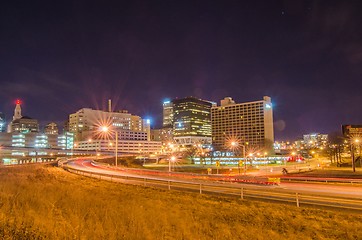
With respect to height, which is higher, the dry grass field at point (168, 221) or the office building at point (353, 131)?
the office building at point (353, 131)

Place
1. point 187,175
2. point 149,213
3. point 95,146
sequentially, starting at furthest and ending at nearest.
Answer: point 95,146, point 187,175, point 149,213

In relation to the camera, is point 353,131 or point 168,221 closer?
point 168,221

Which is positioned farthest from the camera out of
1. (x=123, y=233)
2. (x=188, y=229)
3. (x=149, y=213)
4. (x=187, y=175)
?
(x=187, y=175)

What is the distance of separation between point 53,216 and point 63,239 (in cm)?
499

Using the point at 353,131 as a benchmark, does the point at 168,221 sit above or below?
below

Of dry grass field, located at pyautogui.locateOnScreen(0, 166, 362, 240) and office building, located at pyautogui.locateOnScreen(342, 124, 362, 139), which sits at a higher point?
office building, located at pyautogui.locateOnScreen(342, 124, 362, 139)

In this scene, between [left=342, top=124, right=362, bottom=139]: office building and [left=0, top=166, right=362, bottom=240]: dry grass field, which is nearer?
[left=0, top=166, right=362, bottom=240]: dry grass field

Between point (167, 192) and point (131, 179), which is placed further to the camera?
point (131, 179)

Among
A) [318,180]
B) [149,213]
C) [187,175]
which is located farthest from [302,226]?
[187,175]

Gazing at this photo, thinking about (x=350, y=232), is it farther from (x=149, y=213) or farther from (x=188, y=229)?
(x=149, y=213)

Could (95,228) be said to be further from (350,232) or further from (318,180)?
(318,180)

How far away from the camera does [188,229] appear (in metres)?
14.7

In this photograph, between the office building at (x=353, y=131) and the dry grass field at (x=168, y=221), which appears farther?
the office building at (x=353, y=131)

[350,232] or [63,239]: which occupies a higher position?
[63,239]
